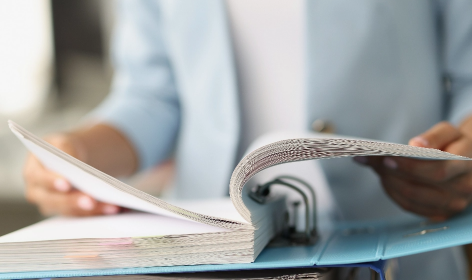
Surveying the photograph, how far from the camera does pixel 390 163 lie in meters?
0.51

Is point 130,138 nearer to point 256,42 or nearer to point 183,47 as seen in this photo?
point 183,47

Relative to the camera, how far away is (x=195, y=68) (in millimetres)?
848

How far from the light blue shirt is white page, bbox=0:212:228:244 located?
324mm

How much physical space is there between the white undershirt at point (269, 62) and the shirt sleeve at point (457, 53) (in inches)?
10.0

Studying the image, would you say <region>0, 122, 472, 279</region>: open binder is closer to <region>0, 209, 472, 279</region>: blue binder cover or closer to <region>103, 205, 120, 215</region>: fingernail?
<region>0, 209, 472, 279</region>: blue binder cover

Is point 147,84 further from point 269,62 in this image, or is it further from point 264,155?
point 264,155

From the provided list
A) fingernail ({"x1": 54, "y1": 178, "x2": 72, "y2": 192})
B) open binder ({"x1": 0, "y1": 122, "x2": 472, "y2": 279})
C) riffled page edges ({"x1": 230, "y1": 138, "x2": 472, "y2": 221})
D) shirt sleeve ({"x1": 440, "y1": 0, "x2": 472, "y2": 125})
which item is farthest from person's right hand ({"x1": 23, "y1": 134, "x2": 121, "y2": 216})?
shirt sleeve ({"x1": 440, "y1": 0, "x2": 472, "y2": 125})

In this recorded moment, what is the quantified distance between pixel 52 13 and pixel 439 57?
2.71m

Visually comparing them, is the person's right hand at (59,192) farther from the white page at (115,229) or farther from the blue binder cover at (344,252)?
the blue binder cover at (344,252)

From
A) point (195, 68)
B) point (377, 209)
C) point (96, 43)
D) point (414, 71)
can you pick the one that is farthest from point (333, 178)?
point (96, 43)

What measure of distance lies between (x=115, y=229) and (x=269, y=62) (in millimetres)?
477

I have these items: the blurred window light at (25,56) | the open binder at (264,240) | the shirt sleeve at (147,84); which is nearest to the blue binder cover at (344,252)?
the open binder at (264,240)

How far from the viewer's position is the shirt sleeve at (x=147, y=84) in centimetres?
90

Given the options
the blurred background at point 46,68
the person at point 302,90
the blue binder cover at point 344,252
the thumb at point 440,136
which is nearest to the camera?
the blue binder cover at point 344,252
